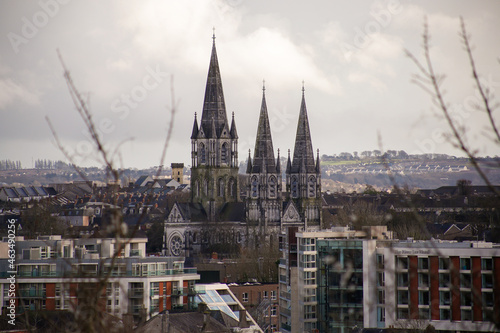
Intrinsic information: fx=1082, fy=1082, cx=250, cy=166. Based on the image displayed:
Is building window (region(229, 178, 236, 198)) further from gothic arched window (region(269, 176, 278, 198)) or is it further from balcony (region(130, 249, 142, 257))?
balcony (region(130, 249, 142, 257))

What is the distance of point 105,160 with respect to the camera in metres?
11.1

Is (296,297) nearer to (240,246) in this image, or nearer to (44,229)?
(44,229)

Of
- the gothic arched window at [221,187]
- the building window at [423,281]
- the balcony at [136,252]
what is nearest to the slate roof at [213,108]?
the gothic arched window at [221,187]

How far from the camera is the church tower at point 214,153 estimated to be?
338 ft

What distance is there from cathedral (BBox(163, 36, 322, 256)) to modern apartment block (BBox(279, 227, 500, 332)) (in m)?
43.4

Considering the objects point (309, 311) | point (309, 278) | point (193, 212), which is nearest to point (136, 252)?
point (309, 278)

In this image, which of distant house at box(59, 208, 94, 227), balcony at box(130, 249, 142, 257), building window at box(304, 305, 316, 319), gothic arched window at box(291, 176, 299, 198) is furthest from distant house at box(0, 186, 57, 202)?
building window at box(304, 305, 316, 319)

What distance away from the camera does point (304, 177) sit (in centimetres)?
10425

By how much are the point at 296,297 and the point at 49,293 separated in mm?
13692

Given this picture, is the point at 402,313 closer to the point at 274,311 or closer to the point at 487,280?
the point at 487,280

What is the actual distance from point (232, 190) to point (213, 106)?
8343 millimetres

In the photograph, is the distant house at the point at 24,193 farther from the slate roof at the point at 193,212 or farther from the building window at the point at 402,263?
the building window at the point at 402,263

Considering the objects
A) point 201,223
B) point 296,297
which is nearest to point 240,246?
point 201,223

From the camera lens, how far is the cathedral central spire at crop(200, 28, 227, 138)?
10300 cm
